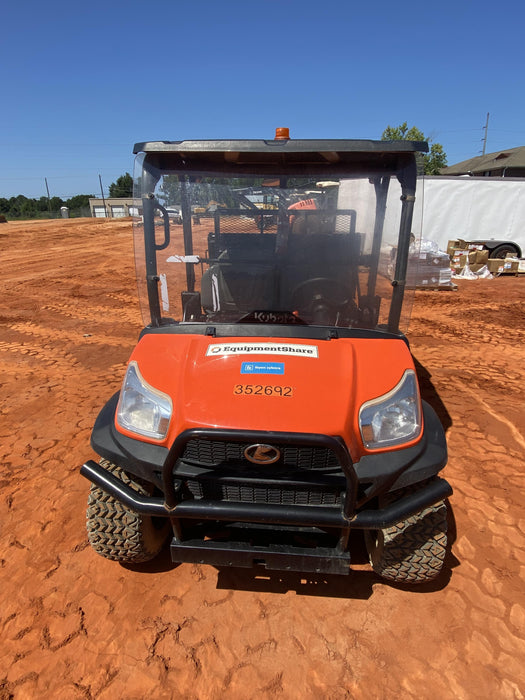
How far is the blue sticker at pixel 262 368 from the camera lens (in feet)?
6.30

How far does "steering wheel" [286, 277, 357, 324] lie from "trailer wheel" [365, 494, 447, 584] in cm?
114

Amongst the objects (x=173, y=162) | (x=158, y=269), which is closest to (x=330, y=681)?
(x=158, y=269)

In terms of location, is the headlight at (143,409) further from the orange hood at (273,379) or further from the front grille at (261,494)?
the front grille at (261,494)

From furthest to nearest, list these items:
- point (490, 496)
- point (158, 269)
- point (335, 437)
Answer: point (490, 496), point (158, 269), point (335, 437)

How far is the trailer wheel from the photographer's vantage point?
6.66ft

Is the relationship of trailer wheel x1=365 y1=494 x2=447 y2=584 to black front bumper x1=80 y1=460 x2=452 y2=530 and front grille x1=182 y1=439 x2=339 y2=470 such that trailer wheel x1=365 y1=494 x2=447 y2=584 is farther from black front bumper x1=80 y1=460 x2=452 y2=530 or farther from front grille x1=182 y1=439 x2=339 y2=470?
front grille x1=182 y1=439 x2=339 y2=470

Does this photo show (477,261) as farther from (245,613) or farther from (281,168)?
(245,613)

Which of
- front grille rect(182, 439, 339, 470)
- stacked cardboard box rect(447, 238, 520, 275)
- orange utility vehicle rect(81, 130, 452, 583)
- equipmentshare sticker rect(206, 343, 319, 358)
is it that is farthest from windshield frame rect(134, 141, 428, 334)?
stacked cardboard box rect(447, 238, 520, 275)

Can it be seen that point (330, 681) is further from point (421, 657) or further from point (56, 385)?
point (56, 385)

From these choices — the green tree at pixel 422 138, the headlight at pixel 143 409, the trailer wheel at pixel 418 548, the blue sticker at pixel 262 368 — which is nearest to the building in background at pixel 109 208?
the green tree at pixel 422 138

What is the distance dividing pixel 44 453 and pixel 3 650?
1671mm

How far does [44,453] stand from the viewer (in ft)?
11.1

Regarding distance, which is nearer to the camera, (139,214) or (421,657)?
(421,657)

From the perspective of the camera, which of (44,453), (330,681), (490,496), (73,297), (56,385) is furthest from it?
(73,297)
